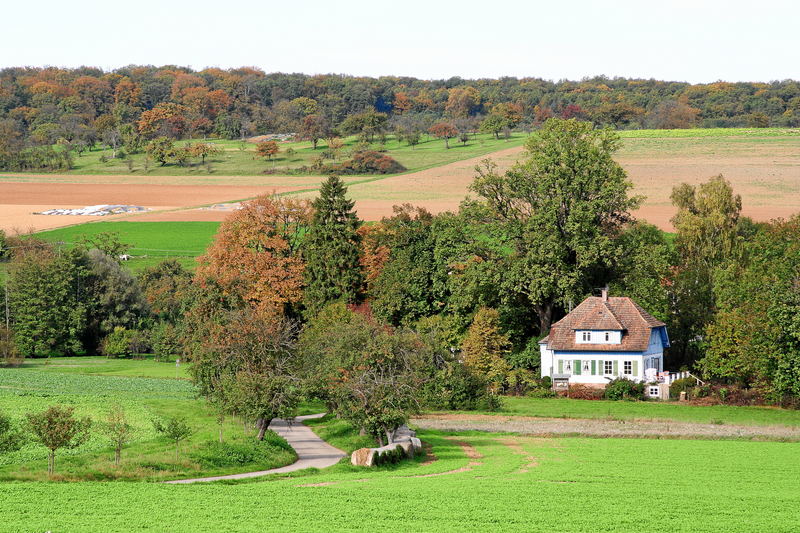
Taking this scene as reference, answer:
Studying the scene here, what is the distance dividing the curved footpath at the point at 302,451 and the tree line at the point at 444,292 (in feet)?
6.22

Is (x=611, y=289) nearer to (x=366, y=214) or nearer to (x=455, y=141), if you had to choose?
(x=366, y=214)

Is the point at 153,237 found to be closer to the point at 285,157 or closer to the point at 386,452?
the point at 285,157

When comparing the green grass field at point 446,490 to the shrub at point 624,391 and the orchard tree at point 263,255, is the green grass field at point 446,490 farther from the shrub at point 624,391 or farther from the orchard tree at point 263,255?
the orchard tree at point 263,255

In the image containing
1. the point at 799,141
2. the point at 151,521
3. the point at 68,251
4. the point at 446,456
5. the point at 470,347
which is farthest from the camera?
the point at 799,141

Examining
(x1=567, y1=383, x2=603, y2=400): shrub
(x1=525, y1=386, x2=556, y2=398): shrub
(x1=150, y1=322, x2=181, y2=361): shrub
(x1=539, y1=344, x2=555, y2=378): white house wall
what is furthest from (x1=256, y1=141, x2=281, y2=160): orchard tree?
(x1=567, y1=383, x2=603, y2=400): shrub

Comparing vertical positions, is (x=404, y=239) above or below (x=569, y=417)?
above

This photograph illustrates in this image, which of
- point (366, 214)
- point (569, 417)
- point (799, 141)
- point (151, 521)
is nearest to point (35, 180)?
point (366, 214)

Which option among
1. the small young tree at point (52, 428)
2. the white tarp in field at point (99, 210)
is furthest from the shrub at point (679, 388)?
the white tarp in field at point (99, 210)

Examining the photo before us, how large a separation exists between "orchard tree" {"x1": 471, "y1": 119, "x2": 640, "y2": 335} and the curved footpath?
22.7 meters

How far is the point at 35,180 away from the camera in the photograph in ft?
527

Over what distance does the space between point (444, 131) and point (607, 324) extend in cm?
11875

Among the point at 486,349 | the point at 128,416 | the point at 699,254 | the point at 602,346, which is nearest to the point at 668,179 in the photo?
the point at 699,254

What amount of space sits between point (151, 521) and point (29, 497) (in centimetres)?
514

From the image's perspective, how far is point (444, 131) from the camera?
7436 inches
